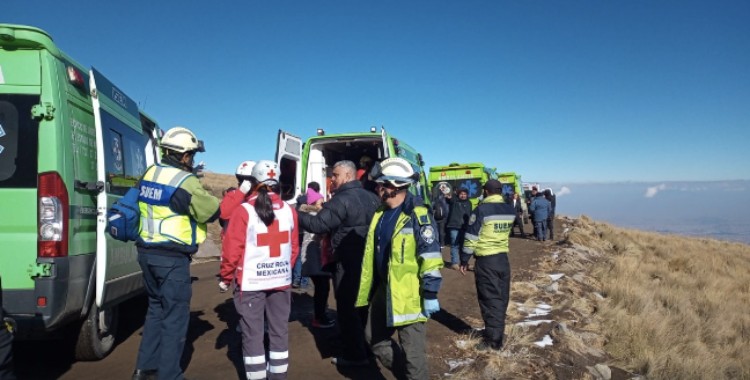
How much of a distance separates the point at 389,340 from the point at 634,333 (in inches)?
150

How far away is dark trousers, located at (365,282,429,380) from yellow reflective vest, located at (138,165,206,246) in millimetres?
1612

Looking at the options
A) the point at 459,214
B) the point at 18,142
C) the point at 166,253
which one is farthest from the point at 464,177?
the point at 18,142

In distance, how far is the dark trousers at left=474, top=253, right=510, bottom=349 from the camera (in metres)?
5.12

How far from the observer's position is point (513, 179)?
2058cm

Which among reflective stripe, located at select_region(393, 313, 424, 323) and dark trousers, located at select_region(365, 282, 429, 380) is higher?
reflective stripe, located at select_region(393, 313, 424, 323)

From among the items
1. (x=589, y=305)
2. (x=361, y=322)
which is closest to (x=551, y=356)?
(x=361, y=322)

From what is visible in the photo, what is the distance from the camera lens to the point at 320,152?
28.3ft

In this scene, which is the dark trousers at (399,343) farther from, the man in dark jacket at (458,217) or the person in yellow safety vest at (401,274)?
the man in dark jacket at (458,217)

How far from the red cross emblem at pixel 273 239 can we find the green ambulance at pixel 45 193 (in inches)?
52.3

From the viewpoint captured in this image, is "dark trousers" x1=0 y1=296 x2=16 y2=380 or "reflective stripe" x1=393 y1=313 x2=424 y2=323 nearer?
"dark trousers" x1=0 y1=296 x2=16 y2=380

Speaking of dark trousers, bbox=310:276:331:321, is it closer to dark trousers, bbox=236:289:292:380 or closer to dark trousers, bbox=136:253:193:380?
dark trousers, bbox=236:289:292:380

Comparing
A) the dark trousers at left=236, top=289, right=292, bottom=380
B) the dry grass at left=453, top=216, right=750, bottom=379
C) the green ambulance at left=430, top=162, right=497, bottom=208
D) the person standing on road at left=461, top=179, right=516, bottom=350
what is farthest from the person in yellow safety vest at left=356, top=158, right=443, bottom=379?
the green ambulance at left=430, top=162, right=497, bottom=208

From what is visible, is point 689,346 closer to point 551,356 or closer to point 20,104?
point 551,356

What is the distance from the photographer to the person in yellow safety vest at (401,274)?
3.25 m
